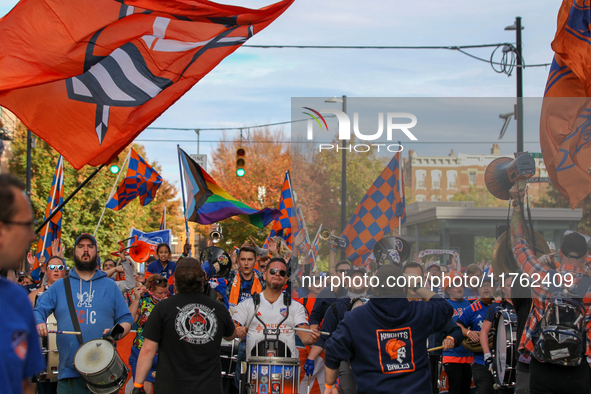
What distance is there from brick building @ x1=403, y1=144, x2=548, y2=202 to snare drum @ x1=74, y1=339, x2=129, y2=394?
3.31 metres

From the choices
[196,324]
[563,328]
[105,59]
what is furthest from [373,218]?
[105,59]

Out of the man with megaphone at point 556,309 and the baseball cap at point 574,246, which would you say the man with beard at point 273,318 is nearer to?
the man with megaphone at point 556,309

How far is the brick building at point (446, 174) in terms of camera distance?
5.40 metres

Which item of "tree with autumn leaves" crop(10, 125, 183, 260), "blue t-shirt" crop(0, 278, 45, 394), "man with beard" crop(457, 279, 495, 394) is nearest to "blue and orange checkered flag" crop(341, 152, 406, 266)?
"man with beard" crop(457, 279, 495, 394)

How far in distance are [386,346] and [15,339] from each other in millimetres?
3020

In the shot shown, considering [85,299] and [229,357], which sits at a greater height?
[85,299]

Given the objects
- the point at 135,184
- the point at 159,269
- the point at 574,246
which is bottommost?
the point at 159,269

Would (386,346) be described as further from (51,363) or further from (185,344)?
(51,363)

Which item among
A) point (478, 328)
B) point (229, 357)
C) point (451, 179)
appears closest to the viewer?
point (451, 179)

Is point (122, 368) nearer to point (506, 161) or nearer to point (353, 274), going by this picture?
point (353, 274)

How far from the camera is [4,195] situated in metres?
2.54

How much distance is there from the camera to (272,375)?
672 cm

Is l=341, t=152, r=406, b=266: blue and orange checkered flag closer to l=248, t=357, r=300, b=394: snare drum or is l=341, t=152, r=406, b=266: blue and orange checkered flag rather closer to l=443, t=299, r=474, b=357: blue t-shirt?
l=443, t=299, r=474, b=357: blue t-shirt

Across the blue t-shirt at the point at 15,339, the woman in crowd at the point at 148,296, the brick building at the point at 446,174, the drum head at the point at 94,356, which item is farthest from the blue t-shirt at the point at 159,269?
the blue t-shirt at the point at 15,339
